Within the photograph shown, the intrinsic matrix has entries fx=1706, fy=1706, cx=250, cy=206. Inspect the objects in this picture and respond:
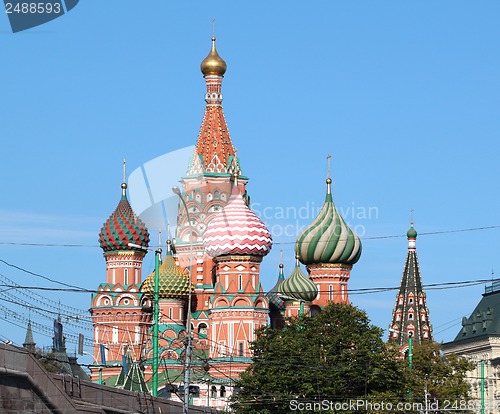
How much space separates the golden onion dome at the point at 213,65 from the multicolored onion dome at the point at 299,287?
40.0 feet

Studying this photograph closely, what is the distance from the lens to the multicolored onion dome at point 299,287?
91.1 m

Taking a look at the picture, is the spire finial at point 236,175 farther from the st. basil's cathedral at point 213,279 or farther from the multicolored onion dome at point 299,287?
the multicolored onion dome at point 299,287

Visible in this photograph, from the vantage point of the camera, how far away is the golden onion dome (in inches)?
3757

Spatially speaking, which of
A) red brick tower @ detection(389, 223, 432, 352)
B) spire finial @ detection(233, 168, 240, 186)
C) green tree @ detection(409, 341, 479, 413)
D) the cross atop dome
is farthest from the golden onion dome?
green tree @ detection(409, 341, 479, 413)

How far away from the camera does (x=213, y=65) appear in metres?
95.4

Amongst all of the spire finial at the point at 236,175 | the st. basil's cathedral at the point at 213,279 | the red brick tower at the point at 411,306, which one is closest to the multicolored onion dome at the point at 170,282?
the st. basil's cathedral at the point at 213,279

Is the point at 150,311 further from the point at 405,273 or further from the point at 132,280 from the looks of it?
the point at 405,273

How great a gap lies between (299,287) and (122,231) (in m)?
9.99

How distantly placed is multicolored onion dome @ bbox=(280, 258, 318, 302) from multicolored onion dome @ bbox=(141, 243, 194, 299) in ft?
17.3

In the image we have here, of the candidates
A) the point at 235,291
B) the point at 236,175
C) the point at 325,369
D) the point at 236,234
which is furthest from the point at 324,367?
the point at 236,175

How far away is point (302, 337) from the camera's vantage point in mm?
66938

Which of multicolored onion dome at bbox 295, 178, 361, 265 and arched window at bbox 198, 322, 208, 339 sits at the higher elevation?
multicolored onion dome at bbox 295, 178, 361, 265

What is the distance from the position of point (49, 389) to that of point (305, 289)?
167 feet

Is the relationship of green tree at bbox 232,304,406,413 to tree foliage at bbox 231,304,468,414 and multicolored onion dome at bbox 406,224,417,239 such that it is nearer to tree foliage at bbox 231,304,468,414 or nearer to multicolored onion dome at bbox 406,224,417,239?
tree foliage at bbox 231,304,468,414
